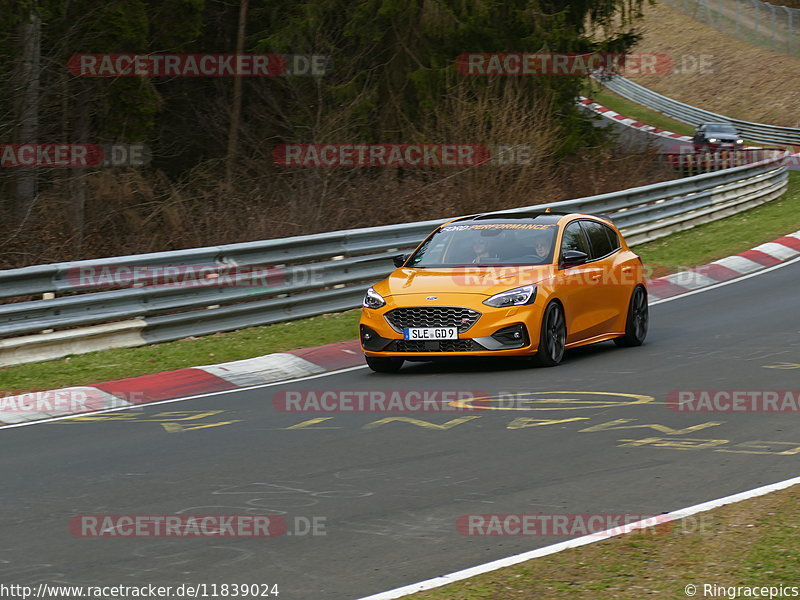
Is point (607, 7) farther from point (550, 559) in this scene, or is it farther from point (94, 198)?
point (550, 559)

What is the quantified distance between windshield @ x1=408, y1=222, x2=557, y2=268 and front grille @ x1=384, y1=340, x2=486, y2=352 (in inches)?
48.5

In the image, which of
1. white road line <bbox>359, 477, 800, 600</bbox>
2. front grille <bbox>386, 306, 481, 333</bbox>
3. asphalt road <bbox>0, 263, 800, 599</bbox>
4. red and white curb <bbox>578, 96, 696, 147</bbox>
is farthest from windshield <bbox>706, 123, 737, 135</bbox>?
white road line <bbox>359, 477, 800, 600</bbox>

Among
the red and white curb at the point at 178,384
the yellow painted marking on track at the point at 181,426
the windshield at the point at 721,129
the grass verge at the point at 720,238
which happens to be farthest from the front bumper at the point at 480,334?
the windshield at the point at 721,129

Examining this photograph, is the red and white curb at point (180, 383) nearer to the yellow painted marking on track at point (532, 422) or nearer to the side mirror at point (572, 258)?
the side mirror at point (572, 258)

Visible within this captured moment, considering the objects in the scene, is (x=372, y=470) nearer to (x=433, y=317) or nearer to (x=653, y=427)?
(x=653, y=427)

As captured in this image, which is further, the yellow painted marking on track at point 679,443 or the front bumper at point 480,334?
the front bumper at point 480,334

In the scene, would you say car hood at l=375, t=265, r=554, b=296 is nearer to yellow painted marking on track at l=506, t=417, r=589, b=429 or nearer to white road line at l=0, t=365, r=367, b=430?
white road line at l=0, t=365, r=367, b=430

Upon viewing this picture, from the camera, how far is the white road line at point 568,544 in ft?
17.5

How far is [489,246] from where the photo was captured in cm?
1316

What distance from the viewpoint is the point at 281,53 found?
29953 mm

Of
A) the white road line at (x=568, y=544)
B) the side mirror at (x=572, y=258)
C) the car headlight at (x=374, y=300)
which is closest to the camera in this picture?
the white road line at (x=568, y=544)

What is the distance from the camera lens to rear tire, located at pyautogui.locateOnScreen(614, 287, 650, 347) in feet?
44.8

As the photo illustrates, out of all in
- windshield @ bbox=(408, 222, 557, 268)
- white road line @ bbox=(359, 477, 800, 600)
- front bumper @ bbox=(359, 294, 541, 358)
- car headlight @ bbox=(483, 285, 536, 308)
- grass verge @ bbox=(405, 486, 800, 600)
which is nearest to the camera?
grass verge @ bbox=(405, 486, 800, 600)

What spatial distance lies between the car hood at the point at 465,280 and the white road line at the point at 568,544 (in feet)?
17.7
